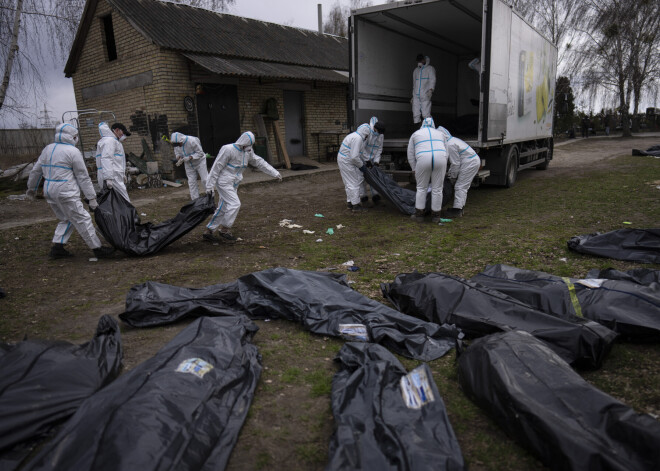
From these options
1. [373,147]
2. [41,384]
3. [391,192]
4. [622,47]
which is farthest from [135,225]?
[622,47]

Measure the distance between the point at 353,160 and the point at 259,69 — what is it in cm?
646

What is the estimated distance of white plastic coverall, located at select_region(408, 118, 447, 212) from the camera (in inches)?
245

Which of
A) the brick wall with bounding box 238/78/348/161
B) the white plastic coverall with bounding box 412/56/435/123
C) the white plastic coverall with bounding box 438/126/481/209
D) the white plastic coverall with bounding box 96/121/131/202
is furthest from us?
the brick wall with bounding box 238/78/348/161

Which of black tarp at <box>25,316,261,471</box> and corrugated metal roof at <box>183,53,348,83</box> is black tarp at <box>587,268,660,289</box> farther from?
corrugated metal roof at <box>183,53,348,83</box>

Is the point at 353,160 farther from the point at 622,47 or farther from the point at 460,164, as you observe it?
the point at 622,47

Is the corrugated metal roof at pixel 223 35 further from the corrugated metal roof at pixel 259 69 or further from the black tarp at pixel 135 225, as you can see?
the black tarp at pixel 135 225

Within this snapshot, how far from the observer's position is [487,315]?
2.91 meters

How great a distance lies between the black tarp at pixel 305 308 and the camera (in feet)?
9.56

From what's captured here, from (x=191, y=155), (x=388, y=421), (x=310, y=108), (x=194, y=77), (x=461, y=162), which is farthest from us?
(x=310, y=108)

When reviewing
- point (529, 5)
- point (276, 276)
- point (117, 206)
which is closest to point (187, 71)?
point (117, 206)

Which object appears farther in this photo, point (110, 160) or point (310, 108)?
point (310, 108)

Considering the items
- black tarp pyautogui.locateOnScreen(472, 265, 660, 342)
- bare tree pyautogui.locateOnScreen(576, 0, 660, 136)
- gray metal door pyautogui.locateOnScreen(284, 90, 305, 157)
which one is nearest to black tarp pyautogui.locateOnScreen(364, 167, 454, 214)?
black tarp pyautogui.locateOnScreen(472, 265, 660, 342)

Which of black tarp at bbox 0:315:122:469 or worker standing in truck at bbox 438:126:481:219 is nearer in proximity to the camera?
black tarp at bbox 0:315:122:469

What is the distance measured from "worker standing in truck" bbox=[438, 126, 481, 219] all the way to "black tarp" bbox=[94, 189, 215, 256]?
3740 millimetres
